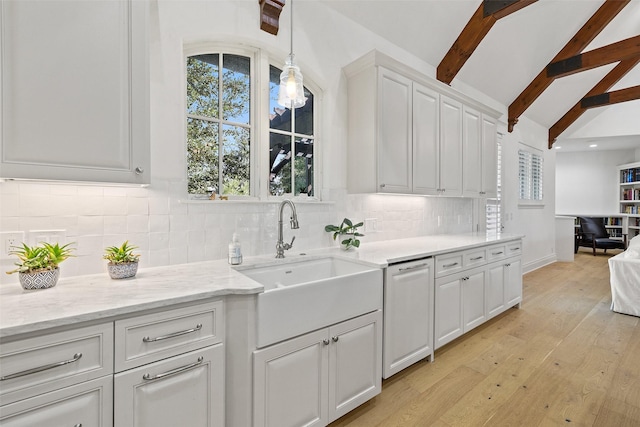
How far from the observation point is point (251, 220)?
7.13 feet

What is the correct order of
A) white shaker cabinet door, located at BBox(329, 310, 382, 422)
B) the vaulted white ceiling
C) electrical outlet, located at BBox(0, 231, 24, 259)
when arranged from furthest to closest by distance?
the vaulted white ceiling
white shaker cabinet door, located at BBox(329, 310, 382, 422)
electrical outlet, located at BBox(0, 231, 24, 259)

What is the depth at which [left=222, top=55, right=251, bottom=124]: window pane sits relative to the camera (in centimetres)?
218

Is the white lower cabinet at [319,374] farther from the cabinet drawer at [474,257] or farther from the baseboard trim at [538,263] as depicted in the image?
the baseboard trim at [538,263]

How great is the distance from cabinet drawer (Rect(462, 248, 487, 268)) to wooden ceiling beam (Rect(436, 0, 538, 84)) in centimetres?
201

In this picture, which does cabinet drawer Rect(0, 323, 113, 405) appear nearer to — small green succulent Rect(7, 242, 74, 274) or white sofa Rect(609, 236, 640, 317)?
small green succulent Rect(7, 242, 74, 274)

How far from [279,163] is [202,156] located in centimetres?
59

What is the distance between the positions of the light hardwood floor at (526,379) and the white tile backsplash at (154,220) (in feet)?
4.15

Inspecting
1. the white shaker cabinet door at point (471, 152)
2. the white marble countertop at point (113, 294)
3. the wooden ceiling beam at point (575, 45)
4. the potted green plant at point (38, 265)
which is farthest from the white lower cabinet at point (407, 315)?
the wooden ceiling beam at point (575, 45)

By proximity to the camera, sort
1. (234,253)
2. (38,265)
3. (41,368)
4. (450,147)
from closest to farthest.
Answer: (41,368) → (38,265) → (234,253) → (450,147)

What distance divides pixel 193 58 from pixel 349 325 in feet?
6.58

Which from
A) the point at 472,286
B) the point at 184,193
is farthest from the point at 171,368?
the point at 472,286

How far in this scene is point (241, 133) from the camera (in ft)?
7.36

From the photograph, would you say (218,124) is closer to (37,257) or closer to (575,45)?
(37,257)

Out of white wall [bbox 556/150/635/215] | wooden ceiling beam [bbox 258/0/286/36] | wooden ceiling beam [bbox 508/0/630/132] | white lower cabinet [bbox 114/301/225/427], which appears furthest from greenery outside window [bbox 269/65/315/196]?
white wall [bbox 556/150/635/215]
